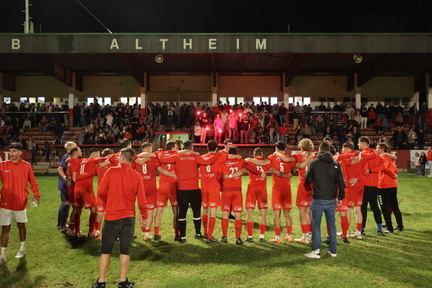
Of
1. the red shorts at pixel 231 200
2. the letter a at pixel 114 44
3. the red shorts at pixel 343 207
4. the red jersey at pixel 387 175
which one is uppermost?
the letter a at pixel 114 44

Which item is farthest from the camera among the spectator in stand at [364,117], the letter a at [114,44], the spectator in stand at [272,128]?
the spectator in stand at [364,117]

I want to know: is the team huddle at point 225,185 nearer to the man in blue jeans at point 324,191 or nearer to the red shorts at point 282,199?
the red shorts at point 282,199

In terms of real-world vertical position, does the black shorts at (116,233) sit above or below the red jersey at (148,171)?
below

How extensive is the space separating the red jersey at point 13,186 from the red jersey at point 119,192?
2.44 m

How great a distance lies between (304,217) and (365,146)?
2.18 m

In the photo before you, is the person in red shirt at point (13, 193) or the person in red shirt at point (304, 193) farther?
the person in red shirt at point (304, 193)

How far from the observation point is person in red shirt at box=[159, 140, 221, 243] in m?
7.60

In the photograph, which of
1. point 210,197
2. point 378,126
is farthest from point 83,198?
point 378,126

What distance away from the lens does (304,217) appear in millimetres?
7660

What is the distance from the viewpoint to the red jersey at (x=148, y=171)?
7.91m

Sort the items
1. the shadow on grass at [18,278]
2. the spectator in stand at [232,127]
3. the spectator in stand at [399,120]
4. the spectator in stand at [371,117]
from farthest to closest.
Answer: the spectator in stand at [371,117]
the spectator in stand at [399,120]
the spectator in stand at [232,127]
the shadow on grass at [18,278]

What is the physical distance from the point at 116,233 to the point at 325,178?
12.7 feet

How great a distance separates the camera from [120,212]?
513cm

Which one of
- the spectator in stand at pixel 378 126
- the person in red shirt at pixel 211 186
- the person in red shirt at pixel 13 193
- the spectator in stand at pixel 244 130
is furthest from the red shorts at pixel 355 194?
the spectator in stand at pixel 378 126
